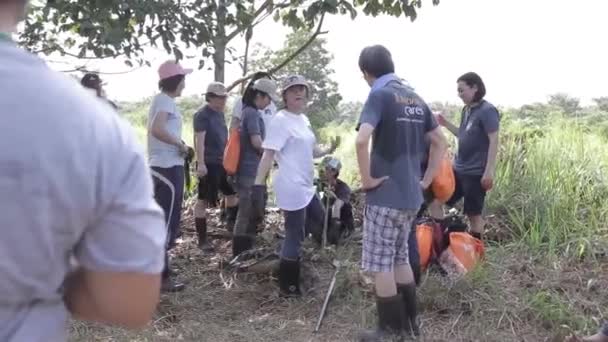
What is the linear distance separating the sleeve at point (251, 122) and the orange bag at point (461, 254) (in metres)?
1.73

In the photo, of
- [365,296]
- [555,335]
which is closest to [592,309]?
[555,335]

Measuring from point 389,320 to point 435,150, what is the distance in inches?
41.7

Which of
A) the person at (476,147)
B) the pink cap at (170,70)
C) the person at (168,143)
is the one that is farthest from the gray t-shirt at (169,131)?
the person at (476,147)

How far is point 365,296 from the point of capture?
473 cm

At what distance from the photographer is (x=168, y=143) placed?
190 inches

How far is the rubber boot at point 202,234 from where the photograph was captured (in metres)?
6.04

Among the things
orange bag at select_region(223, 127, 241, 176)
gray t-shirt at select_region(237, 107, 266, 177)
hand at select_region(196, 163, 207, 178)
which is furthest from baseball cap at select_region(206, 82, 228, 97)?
hand at select_region(196, 163, 207, 178)

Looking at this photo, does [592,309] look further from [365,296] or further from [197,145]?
[197,145]

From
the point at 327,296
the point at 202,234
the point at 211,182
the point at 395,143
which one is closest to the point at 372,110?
the point at 395,143

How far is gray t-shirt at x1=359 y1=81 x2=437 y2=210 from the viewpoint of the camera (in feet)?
12.5

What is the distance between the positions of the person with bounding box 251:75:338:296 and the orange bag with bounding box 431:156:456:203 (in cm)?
110

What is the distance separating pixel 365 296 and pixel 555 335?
1.23 metres

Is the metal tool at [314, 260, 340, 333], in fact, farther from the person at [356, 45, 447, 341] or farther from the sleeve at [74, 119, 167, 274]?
the sleeve at [74, 119, 167, 274]

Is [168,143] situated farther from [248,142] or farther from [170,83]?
[248,142]
